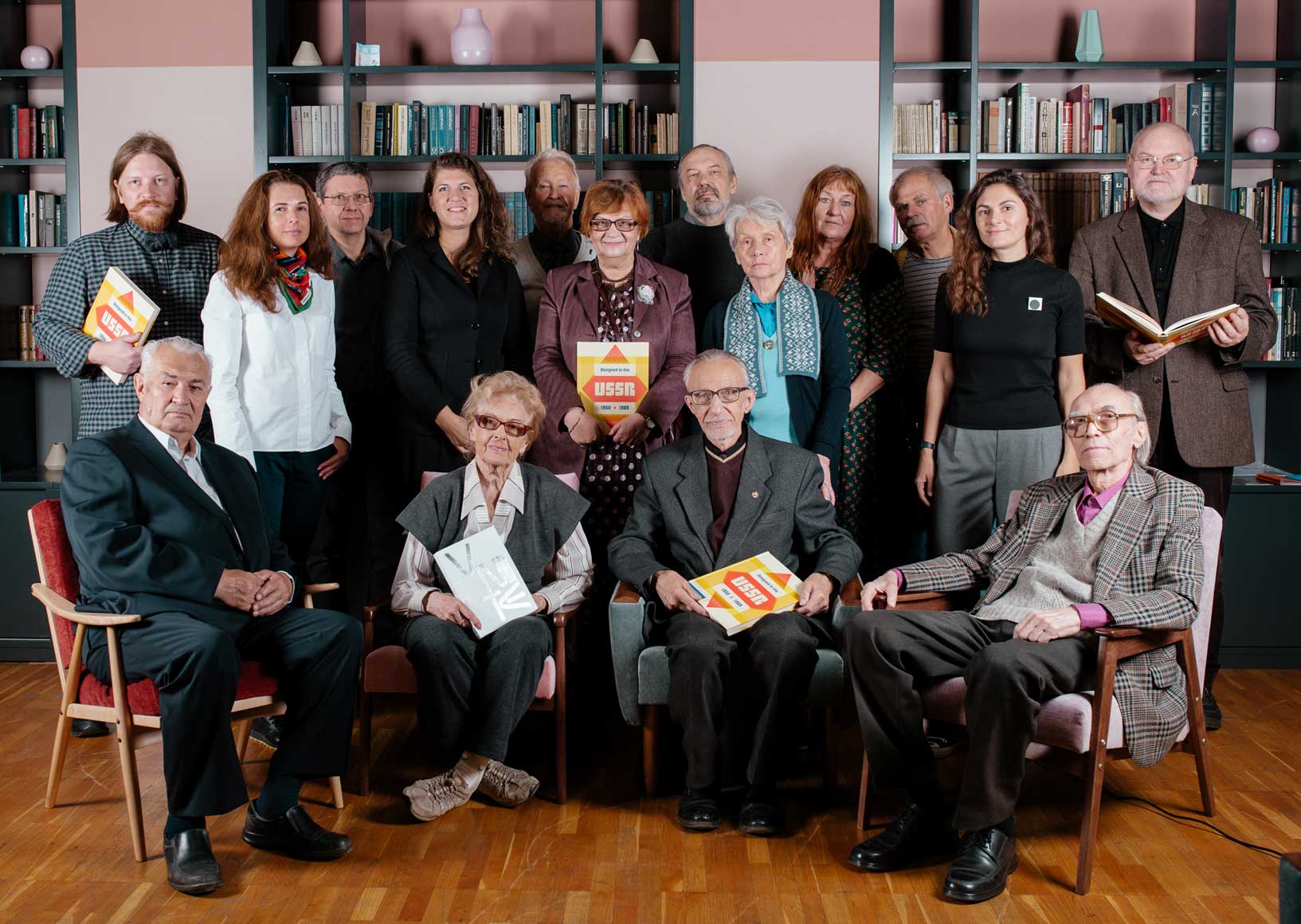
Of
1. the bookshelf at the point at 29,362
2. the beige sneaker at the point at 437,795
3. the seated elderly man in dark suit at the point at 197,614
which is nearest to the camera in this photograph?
the seated elderly man in dark suit at the point at 197,614

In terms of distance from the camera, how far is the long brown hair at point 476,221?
4000 mm

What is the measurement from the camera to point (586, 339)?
3.87 meters

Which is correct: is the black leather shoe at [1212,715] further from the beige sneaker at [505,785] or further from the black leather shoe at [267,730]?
the beige sneaker at [505,785]

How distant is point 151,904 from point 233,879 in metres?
0.20

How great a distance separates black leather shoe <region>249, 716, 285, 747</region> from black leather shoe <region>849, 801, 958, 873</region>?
6.24 ft

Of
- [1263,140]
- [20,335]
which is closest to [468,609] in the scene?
[20,335]

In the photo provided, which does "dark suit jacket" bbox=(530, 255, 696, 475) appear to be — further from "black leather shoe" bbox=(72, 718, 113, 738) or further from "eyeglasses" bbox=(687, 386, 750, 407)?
"black leather shoe" bbox=(72, 718, 113, 738)

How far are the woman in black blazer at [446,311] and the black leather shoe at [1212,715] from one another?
1.55m

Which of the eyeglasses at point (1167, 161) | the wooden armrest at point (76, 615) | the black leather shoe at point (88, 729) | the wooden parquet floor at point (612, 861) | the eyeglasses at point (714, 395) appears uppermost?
the eyeglasses at point (1167, 161)

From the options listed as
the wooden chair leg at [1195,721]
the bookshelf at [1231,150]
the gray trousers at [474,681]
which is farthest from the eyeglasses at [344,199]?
the wooden chair leg at [1195,721]

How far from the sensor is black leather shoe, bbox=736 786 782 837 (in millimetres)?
3084

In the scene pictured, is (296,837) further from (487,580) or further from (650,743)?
(650,743)

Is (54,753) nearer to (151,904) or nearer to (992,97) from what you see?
(151,904)

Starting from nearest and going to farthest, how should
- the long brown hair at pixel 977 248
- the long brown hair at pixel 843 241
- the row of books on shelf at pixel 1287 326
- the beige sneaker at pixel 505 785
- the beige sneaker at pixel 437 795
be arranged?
the beige sneaker at pixel 437 795
the beige sneaker at pixel 505 785
the long brown hair at pixel 977 248
the long brown hair at pixel 843 241
the row of books on shelf at pixel 1287 326
